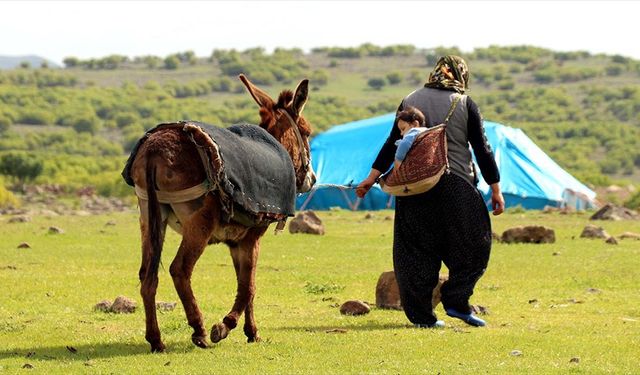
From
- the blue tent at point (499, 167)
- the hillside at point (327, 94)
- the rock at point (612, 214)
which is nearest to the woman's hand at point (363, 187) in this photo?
the rock at point (612, 214)

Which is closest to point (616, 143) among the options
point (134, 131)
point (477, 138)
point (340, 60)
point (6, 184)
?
point (134, 131)

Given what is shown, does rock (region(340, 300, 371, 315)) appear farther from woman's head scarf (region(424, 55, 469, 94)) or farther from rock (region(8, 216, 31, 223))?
rock (region(8, 216, 31, 223))

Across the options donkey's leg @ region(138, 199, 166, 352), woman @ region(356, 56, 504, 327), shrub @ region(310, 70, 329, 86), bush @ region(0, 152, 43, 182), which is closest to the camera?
donkey's leg @ region(138, 199, 166, 352)

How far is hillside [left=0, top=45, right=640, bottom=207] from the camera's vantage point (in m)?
77.6

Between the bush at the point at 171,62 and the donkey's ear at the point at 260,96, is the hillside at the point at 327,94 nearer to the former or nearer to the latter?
the bush at the point at 171,62

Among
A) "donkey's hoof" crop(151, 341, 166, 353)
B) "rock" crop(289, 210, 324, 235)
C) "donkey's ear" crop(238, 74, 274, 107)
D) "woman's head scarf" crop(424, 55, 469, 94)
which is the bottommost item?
"rock" crop(289, 210, 324, 235)

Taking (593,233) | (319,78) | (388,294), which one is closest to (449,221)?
(388,294)

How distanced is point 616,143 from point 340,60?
52080mm

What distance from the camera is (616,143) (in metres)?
70.9

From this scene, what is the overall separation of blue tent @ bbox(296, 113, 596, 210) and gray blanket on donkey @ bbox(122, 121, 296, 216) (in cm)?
2253

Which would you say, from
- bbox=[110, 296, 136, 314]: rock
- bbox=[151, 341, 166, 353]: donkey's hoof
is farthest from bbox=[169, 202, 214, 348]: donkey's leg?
bbox=[110, 296, 136, 314]: rock

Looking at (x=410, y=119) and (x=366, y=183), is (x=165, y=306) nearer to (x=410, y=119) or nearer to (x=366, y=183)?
(x=366, y=183)

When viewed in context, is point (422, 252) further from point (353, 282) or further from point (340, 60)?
point (340, 60)

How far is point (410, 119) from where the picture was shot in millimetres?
10617
